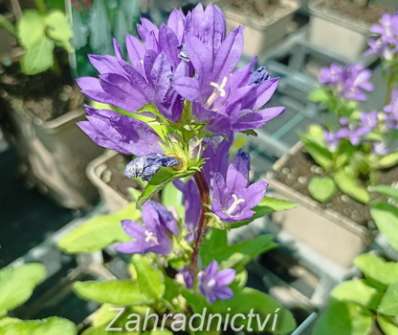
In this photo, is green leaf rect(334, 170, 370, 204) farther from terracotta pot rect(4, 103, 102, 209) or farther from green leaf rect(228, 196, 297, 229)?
terracotta pot rect(4, 103, 102, 209)

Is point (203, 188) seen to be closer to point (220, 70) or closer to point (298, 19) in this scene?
point (220, 70)

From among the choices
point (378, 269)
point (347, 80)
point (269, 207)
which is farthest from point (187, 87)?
point (347, 80)

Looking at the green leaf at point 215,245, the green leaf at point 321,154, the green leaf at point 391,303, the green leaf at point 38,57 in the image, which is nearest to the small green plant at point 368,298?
the green leaf at point 391,303

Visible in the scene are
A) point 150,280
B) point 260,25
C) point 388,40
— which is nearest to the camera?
point 150,280

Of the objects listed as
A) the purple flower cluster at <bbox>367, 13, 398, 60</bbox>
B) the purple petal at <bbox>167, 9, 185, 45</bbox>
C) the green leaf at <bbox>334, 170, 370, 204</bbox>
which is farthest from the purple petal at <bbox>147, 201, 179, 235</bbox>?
the purple flower cluster at <bbox>367, 13, 398, 60</bbox>

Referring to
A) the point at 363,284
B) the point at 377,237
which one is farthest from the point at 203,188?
the point at 377,237

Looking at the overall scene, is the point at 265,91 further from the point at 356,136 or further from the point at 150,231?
the point at 356,136

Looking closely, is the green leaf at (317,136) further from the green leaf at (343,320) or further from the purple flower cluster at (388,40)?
the green leaf at (343,320)
